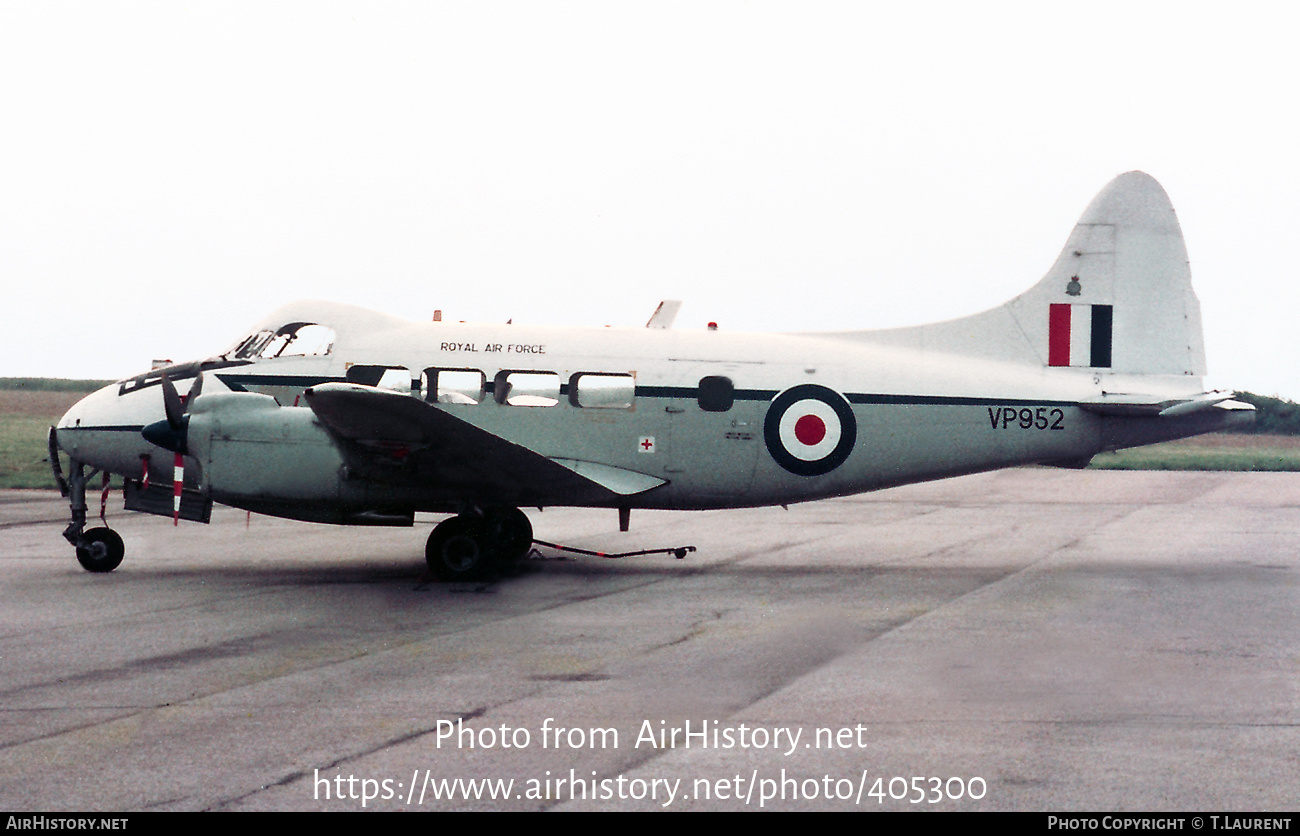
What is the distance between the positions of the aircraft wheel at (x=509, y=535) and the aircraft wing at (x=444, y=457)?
29 centimetres

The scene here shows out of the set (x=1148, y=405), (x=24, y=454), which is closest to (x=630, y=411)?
(x=1148, y=405)

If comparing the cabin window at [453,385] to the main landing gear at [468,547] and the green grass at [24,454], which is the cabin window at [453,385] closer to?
the main landing gear at [468,547]

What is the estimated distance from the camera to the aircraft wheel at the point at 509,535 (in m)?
14.8

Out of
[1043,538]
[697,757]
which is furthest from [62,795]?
[1043,538]

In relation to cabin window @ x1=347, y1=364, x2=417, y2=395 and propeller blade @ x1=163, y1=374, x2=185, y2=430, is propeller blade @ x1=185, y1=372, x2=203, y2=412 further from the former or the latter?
cabin window @ x1=347, y1=364, x2=417, y2=395

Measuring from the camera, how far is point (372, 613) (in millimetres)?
12234

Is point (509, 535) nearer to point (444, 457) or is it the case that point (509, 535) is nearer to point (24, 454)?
point (444, 457)

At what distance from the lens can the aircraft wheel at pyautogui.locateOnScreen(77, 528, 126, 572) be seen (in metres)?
14.9

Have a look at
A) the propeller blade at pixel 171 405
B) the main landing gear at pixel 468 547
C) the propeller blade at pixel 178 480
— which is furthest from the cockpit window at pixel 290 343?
the main landing gear at pixel 468 547

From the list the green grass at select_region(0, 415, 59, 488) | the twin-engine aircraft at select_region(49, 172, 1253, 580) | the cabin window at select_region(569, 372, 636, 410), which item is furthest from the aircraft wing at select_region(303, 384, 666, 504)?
the green grass at select_region(0, 415, 59, 488)

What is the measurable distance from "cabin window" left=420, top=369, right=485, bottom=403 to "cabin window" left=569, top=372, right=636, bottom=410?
1232 mm

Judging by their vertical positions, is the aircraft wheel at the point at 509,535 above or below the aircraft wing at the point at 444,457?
below

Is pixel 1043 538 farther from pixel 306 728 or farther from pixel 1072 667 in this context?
pixel 306 728

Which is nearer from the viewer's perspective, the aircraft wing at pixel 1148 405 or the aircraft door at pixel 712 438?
the aircraft door at pixel 712 438
